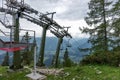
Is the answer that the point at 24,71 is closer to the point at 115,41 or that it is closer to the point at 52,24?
the point at 52,24

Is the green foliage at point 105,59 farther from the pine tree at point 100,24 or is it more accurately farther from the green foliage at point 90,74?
the pine tree at point 100,24

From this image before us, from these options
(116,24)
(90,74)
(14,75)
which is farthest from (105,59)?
(116,24)

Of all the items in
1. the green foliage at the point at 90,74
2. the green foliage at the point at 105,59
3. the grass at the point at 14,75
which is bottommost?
the grass at the point at 14,75

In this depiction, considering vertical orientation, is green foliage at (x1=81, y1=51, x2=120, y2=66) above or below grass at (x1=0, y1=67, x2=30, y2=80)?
above

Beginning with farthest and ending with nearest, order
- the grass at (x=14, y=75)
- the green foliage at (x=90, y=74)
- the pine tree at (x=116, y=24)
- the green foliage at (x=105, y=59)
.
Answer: the pine tree at (x=116, y=24)
the green foliage at (x=105, y=59)
the grass at (x=14, y=75)
the green foliage at (x=90, y=74)

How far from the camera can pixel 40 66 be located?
28.9 metres

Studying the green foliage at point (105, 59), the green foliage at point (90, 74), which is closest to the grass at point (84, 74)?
the green foliage at point (90, 74)

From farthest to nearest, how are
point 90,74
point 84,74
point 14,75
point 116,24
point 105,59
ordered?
point 116,24 < point 105,59 < point 14,75 < point 84,74 < point 90,74

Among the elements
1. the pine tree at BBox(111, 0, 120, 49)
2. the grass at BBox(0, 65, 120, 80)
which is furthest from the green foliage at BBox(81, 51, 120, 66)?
the pine tree at BBox(111, 0, 120, 49)

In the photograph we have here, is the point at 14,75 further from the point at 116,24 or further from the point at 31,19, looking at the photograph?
the point at 116,24

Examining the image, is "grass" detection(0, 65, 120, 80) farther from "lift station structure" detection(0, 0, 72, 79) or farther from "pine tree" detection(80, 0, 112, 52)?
"pine tree" detection(80, 0, 112, 52)

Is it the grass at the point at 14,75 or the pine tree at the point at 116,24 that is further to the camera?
the pine tree at the point at 116,24

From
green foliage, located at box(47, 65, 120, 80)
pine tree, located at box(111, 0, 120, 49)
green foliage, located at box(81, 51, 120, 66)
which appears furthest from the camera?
pine tree, located at box(111, 0, 120, 49)

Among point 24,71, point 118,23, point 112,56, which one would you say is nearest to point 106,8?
point 118,23
